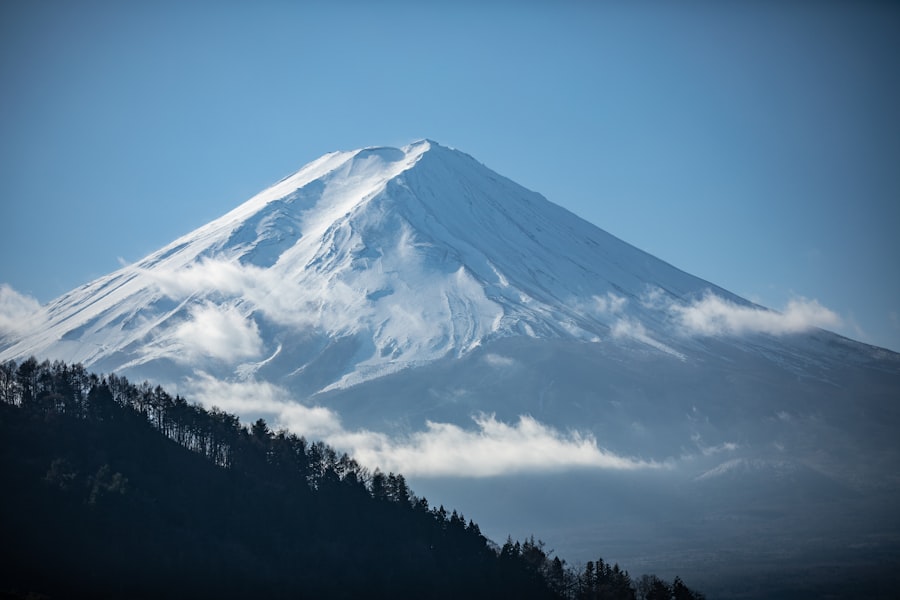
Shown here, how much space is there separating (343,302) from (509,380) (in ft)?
99.8

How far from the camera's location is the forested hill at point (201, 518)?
5719cm

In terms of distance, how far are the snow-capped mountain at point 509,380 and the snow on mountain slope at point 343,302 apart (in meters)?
0.44

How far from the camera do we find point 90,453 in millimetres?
64688

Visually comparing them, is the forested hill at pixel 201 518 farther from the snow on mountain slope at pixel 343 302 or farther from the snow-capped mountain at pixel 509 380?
the snow on mountain slope at pixel 343 302

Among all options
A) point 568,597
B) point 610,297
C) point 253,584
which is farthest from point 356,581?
point 610,297

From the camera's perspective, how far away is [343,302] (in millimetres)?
172000

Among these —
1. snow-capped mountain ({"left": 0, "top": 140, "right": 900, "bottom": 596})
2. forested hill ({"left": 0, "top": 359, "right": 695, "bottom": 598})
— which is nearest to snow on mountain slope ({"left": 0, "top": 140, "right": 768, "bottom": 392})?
snow-capped mountain ({"left": 0, "top": 140, "right": 900, "bottom": 596})

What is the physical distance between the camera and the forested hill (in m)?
57.2

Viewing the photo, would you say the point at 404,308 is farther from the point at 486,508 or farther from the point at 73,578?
the point at 73,578

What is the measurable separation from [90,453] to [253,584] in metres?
13.6

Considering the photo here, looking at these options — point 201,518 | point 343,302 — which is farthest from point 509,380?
point 201,518

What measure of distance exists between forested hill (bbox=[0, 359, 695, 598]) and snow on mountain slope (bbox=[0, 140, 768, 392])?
8252 centimetres

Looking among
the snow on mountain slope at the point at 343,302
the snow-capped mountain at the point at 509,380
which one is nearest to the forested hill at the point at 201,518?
the snow-capped mountain at the point at 509,380

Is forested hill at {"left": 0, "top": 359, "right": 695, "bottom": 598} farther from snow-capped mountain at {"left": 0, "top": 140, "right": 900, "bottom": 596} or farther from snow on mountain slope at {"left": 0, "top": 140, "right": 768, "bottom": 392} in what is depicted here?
snow on mountain slope at {"left": 0, "top": 140, "right": 768, "bottom": 392}
